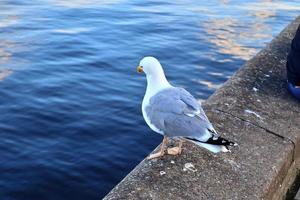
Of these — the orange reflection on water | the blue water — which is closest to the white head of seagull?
the blue water

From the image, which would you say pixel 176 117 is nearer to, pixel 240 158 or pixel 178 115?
pixel 178 115

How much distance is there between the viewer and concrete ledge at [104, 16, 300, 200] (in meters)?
3.26

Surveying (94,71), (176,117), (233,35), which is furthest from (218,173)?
(233,35)

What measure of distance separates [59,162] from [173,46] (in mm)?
4268

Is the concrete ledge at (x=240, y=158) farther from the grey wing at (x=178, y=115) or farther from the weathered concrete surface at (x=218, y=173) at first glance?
the grey wing at (x=178, y=115)

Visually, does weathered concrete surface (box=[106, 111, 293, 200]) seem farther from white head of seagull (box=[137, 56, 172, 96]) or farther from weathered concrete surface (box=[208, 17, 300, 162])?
white head of seagull (box=[137, 56, 172, 96])

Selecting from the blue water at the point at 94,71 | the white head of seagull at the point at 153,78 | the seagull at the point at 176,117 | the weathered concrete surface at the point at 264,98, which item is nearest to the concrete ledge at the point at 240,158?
the weathered concrete surface at the point at 264,98

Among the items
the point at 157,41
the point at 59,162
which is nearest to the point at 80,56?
the point at 157,41

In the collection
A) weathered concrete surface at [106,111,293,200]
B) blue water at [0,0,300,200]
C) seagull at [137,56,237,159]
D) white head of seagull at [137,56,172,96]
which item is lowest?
blue water at [0,0,300,200]

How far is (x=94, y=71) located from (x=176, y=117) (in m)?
4.87

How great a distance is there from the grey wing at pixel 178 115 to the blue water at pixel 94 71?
1.92m

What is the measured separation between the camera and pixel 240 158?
144 inches

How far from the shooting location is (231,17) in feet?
36.9

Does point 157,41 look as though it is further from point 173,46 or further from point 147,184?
point 147,184
